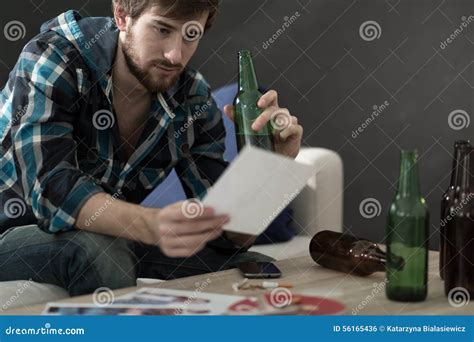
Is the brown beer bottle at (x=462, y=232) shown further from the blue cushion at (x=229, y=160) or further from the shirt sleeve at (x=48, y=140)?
the blue cushion at (x=229, y=160)

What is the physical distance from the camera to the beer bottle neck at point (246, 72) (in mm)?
1452

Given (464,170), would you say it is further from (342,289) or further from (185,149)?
(185,149)

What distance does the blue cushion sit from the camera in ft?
7.00

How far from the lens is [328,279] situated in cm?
137

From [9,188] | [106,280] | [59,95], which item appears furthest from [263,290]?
[9,188]

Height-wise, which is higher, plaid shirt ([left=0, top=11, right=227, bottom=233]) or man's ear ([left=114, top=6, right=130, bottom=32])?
man's ear ([left=114, top=6, right=130, bottom=32])

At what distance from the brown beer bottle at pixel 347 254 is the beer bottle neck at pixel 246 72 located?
13.2 inches

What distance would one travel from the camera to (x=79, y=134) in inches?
68.5

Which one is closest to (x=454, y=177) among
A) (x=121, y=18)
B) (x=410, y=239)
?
(x=410, y=239)

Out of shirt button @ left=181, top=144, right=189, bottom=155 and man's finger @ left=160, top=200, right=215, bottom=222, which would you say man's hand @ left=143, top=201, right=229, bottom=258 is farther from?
shirt button @ left=181, top=144, right=189, bottom=155

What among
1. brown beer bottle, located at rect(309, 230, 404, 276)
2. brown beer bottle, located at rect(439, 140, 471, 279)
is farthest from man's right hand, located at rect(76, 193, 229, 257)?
brown beer bottle, located at rect(439, 140, 471, 279)

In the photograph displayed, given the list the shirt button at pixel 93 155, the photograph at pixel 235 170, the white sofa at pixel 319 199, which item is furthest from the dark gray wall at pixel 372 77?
the shirt button at pixel 93 155

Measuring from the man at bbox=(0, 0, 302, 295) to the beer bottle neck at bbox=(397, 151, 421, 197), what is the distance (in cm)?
37

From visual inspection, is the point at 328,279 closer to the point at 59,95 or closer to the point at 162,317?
the point at 162,317
